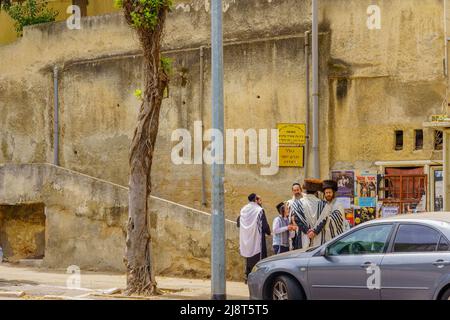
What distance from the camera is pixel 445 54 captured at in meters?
18.1

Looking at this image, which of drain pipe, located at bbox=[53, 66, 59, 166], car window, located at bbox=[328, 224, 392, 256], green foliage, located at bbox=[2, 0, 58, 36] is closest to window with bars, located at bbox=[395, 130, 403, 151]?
car window, located at bbox=[328, 224, 392, 256]

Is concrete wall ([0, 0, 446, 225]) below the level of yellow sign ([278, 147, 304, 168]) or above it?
above

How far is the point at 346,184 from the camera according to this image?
62.4ft

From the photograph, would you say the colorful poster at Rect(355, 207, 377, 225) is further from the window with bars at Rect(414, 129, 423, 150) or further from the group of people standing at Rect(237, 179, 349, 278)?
the group of people standing at Rect(237, 179, 349, 278)

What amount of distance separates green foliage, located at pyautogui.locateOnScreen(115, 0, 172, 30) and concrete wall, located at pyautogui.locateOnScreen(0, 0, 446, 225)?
5457mm

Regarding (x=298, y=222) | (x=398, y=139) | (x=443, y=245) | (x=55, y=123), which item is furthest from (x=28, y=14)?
(x=443, y=245)

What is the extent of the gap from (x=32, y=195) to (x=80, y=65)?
376cm

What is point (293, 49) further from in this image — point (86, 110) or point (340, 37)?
point (86, 110)

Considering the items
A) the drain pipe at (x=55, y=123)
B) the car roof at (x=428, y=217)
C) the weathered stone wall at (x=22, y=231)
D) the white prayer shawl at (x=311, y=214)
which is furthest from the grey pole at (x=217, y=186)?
the drain pipe at (x=55, y=123)

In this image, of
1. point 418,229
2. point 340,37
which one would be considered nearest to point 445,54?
point 340,37

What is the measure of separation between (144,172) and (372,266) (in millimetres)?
4636

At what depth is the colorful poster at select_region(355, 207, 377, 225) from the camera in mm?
18703

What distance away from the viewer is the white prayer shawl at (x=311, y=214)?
47.6 feet

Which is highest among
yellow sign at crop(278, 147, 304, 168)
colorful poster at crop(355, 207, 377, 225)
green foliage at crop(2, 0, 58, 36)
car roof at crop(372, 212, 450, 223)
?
green foliage at crop(2, 0, 58, 36)
